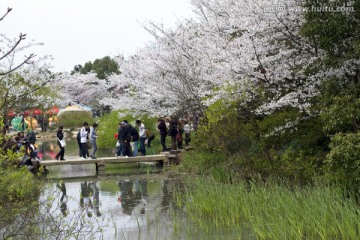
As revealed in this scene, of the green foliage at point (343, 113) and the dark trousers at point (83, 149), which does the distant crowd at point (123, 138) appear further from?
the green foliage at point (343, 113)

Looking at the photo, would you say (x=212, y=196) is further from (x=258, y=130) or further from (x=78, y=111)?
(x=78, y=111)

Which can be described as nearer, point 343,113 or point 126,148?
point 343,113

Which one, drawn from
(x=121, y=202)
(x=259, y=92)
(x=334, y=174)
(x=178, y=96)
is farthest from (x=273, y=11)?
(x=178, y=96)

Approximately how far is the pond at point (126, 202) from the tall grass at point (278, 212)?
293 millimetres

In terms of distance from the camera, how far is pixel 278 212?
8828 mm

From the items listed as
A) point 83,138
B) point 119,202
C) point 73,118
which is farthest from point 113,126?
point 73,118

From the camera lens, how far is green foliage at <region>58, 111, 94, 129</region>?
1906 inches

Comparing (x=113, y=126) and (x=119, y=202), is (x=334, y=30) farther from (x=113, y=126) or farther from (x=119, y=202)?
(x=113, y=126)

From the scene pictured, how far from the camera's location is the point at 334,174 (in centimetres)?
996

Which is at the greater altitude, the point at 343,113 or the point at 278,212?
the point at 343,113

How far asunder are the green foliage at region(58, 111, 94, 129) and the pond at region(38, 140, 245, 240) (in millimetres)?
26037

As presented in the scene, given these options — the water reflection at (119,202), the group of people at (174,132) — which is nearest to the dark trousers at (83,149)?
the group of people at (174,132)

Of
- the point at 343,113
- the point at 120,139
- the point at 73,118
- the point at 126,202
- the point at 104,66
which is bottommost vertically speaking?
the point at 126,202

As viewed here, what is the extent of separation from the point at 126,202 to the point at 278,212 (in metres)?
5.43
